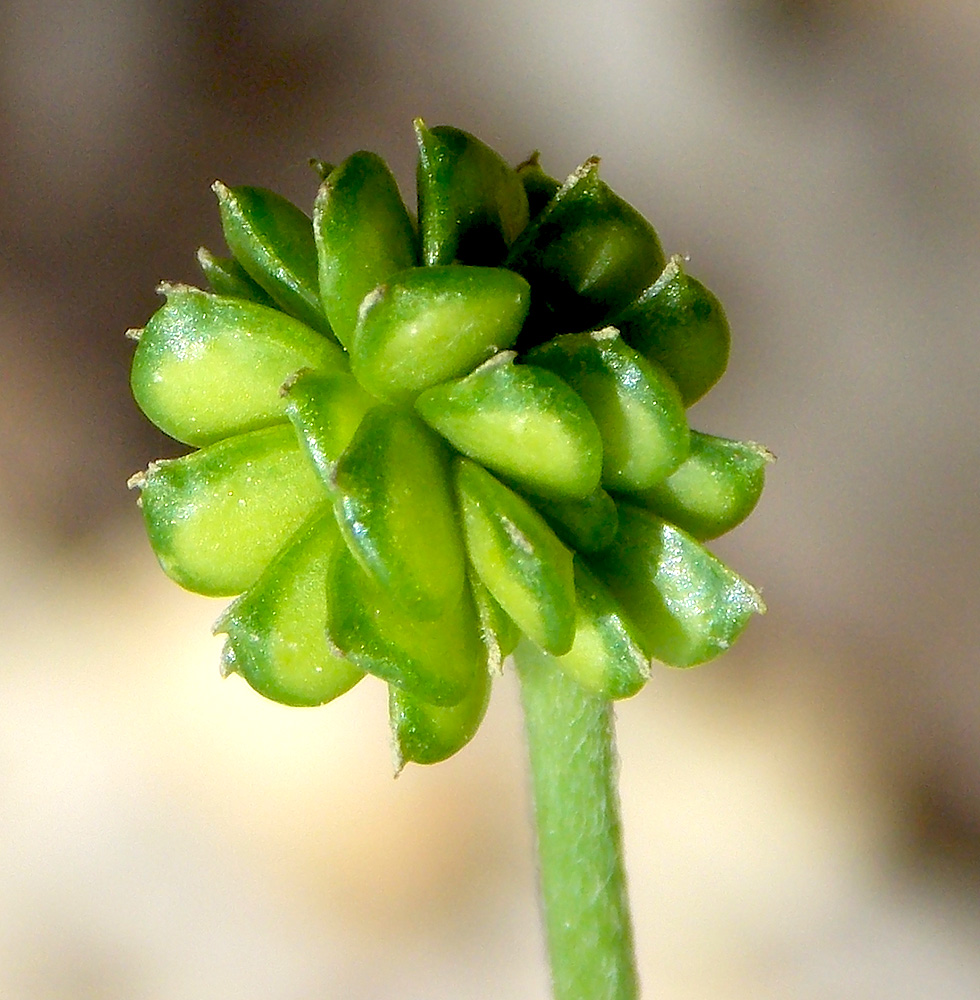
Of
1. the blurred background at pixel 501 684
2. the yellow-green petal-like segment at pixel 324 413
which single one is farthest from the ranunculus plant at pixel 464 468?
the blurred background at pixel 501 684

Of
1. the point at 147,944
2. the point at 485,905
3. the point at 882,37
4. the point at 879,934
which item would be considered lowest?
the point at 147,944

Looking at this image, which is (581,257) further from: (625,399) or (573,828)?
(573,828)

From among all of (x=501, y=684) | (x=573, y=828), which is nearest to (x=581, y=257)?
(x=573, y=828)

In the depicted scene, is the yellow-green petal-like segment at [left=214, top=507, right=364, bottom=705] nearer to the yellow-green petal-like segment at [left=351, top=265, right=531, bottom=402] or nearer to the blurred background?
the yellow-green petal-like segment at [left=351, top=265, right=531, bottom=402]

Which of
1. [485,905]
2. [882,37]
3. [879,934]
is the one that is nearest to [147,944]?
[485,905]

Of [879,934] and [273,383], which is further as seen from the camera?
[879,934]

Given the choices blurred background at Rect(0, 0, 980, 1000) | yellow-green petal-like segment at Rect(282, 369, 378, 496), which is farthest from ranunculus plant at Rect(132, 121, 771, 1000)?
blurred background at Rect(0, 0, 980, 1000)

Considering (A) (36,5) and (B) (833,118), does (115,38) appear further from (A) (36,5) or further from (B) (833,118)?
(B) (833,118)

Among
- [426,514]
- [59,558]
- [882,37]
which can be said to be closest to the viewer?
[426,514]
